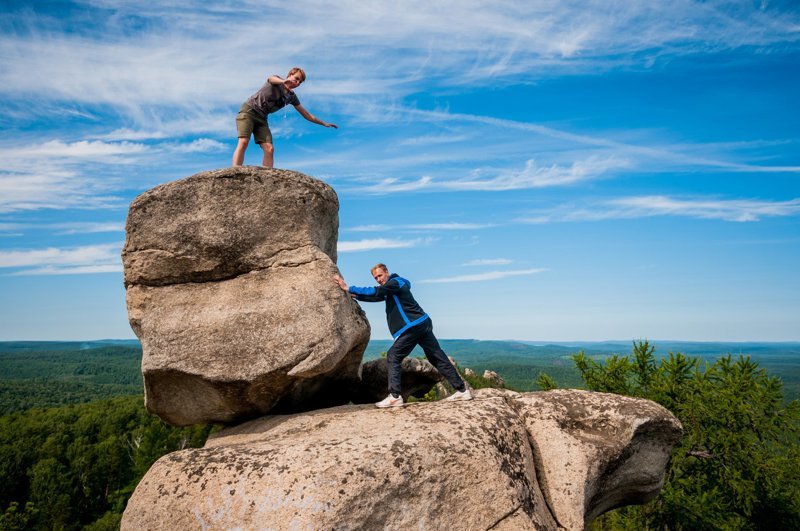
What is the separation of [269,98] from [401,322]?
19.9 feet

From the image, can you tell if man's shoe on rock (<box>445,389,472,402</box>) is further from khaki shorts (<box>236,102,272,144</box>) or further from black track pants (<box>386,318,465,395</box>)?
khaki shorts (<box>236,102,272,144</box>)

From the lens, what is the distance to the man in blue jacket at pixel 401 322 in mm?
10773

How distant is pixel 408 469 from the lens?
7.92 meters

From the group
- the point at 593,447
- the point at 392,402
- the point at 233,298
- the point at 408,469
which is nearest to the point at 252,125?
the point at 233,298

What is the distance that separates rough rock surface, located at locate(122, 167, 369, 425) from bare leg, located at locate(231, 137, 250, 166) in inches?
50.4

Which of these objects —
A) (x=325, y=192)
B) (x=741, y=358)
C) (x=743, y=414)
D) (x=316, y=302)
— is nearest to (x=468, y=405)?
(x=316, y=302)

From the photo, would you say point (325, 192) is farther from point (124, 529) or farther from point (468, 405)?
point (124, 529)

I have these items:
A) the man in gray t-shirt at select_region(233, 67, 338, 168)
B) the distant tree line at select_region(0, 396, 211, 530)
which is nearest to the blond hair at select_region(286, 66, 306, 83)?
the man in gray t-shirt at select_region(233, 67, 338, 168)

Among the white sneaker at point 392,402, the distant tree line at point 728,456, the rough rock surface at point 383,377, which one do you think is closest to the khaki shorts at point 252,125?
the rough rock surface at point 383,377

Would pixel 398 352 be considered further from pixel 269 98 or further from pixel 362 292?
pixel 269 98

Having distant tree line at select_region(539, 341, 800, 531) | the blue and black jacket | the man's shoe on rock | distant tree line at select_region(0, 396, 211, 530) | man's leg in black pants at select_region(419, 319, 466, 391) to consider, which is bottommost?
distant tree line at select_region(0, 396, 211, 530)

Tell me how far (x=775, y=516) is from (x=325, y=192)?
24.8 meters

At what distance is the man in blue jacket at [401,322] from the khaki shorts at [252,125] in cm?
417

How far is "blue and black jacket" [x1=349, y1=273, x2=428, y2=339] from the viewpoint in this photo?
10.8m
